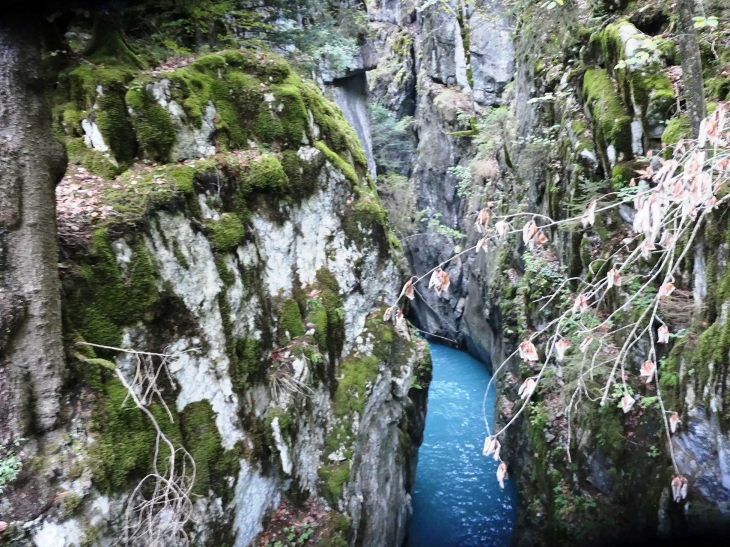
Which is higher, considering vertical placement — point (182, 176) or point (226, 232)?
point (182, 176)

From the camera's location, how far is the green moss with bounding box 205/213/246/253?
18.4 ft

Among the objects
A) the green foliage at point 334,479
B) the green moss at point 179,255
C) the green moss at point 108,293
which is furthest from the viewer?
the green foliage at point 334,479

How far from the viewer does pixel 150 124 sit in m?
5.54

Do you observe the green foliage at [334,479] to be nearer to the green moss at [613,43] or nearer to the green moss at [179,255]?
the green moss at [179,255]

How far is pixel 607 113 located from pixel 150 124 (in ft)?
24.5

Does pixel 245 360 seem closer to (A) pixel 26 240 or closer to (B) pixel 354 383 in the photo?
(B) pixel 354 383

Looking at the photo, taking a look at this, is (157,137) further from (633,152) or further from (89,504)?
(633,152)

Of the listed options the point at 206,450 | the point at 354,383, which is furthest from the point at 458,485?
the point at 206,450

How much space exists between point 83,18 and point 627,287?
9.57 metres

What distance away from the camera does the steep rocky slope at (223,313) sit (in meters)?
4.02

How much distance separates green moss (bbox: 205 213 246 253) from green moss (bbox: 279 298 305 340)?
1303 mm

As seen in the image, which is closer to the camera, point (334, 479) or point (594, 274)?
point (334, 479)

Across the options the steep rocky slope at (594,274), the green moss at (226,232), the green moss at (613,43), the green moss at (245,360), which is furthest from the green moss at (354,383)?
the green moss at (613,43)

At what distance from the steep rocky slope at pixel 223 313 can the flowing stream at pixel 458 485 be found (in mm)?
2142
